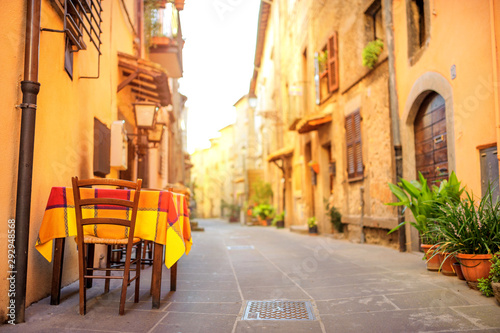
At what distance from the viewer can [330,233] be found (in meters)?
11.7

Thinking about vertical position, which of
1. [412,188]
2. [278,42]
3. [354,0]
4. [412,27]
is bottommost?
[412,188]

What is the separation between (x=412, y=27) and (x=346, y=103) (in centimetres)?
333

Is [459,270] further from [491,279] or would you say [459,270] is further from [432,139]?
[432,139]

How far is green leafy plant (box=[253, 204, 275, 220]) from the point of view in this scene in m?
20.4

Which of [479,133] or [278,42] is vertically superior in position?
[278,42]

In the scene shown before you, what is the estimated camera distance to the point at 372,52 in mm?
8234

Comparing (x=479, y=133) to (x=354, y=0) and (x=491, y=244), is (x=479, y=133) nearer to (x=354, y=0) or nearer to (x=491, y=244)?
(x=491, y=244)

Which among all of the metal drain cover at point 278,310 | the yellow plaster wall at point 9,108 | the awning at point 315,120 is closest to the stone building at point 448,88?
the metal drain cover at point 278,310

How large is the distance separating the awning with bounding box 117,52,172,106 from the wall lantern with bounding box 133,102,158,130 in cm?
43

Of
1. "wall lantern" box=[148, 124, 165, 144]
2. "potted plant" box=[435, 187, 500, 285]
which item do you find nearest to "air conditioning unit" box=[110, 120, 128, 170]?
"wall lantern" box=[148, 124, 165, 144]

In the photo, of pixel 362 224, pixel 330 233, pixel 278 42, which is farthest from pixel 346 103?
pixel 278 42

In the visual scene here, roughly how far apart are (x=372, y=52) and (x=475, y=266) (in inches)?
217

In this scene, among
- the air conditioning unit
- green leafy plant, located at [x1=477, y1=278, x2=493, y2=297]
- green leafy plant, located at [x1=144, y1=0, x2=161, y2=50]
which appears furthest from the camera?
green leafy plant, located at [x1=144, y1=0, x2=161, y2=50]

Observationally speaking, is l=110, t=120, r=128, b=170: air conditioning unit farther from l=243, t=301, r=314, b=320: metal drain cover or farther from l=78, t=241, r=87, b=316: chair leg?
l=243, t=301, r=314, b=320: metal drain cover
